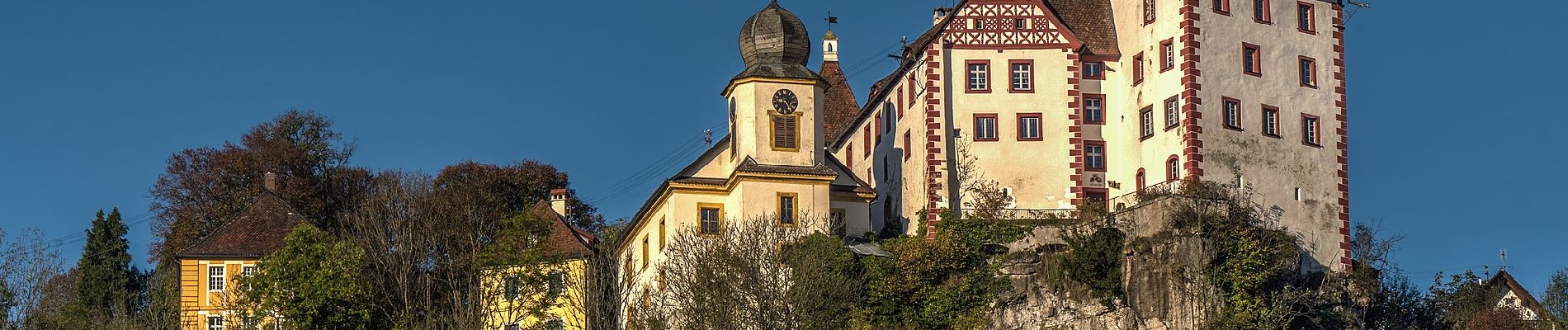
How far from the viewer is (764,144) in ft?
254

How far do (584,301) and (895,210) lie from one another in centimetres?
1194

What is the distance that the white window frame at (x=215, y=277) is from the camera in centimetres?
8712

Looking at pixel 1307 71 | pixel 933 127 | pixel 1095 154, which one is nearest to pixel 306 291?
pixel 933 127

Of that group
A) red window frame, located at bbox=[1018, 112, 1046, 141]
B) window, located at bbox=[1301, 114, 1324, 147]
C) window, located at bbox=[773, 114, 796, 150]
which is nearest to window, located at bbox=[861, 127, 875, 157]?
red window frame, located at bbox=[1018, 112, 1046, 141]

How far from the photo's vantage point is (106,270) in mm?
89000

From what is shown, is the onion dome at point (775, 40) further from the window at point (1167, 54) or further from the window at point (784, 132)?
the window at point (1167, 54)

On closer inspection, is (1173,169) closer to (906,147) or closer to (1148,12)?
(1148,12)

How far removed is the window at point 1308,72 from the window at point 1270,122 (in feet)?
6.21

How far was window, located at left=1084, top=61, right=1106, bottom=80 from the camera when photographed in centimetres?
8125

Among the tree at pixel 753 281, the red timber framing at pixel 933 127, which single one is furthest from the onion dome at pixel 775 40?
the tree at pixel 753 281

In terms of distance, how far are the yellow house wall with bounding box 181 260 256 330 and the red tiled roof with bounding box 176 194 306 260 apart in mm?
229

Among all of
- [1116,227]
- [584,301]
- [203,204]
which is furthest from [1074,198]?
[203,204]

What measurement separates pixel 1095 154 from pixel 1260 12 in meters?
6.55

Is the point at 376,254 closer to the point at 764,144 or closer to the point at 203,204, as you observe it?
the point at 764,144
